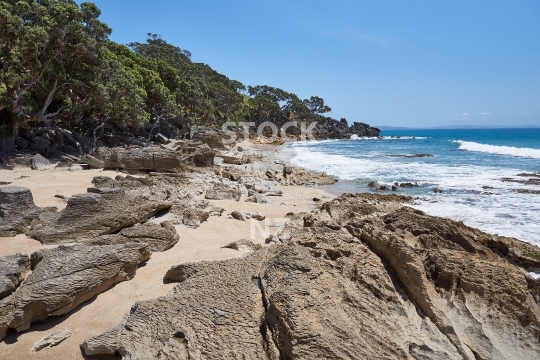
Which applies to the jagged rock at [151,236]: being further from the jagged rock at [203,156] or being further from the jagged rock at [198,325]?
the jagged rock at [203,156]

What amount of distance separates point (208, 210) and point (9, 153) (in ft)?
40.4

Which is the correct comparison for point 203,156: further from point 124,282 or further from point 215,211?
point 124,282

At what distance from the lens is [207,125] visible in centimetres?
4238

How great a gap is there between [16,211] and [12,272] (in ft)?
8.86

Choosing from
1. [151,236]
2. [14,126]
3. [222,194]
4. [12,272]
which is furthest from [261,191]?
[14,126]

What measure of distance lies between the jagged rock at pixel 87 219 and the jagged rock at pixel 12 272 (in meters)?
1.22

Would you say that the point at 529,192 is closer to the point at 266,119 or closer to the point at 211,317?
the point at 211,317

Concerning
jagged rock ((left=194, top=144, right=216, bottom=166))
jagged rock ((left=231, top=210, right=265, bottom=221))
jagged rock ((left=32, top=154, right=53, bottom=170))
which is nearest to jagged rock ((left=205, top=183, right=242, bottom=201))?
jagged rock ((left=231, top=210, right=265, bottom=221))

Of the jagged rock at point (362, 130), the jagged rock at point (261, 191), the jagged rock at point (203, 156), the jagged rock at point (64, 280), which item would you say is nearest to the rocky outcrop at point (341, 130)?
the jagged rock at point (362, 130)

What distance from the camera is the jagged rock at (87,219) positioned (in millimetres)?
5605

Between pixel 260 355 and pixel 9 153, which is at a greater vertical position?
pixel 9 153

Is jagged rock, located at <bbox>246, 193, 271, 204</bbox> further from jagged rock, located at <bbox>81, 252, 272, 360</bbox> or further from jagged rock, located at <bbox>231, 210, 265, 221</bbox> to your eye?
jagged rock, located at <bbox>81, 252, 272, 360</bbox>

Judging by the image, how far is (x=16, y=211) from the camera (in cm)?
609

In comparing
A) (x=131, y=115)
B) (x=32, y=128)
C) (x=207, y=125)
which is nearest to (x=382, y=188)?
(x=131, y=115)
